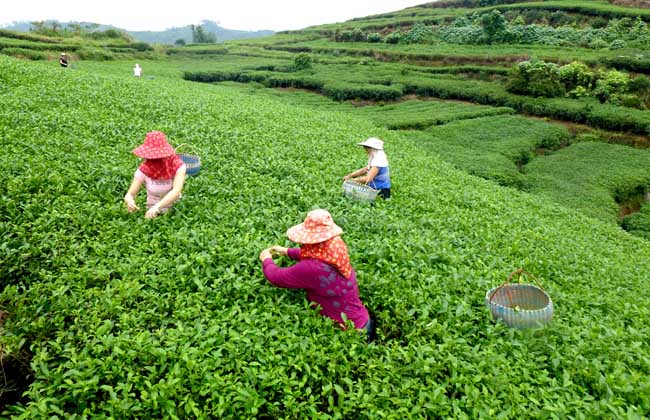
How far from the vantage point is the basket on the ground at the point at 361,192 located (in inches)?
299

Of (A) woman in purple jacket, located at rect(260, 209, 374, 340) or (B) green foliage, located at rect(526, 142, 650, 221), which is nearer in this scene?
(A) woman in purple jacket, located at rect(260, 209, 374, 340)

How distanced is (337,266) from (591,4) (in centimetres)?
5486

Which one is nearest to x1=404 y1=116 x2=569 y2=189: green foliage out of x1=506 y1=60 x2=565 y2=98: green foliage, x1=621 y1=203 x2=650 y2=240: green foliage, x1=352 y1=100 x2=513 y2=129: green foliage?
x1=352 y1=100 x2=513 y2=129: green foliage

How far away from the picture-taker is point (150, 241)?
17.4 feet

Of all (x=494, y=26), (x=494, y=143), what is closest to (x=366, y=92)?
(x=494, y=143)

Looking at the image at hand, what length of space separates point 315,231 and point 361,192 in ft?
11.2

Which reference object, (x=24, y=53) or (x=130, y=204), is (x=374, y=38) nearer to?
(x=24, y=53)

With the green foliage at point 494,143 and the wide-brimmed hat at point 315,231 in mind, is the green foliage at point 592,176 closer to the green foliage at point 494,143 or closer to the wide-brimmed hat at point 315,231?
the green foliage at point 494,143

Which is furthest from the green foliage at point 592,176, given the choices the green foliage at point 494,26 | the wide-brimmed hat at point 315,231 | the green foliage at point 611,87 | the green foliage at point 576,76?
the green foliage at point 494,26

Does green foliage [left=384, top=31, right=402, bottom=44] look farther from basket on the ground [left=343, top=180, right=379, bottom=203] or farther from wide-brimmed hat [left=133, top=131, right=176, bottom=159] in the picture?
wide-brimmed hat [left=133, top=131, right=176, bottom=159]

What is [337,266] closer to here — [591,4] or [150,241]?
[150,241]

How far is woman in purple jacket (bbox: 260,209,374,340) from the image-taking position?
419 cm

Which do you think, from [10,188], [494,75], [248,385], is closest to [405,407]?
[248,385]

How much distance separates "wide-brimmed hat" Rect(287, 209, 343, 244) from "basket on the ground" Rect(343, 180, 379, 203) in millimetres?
Answer: 3270
